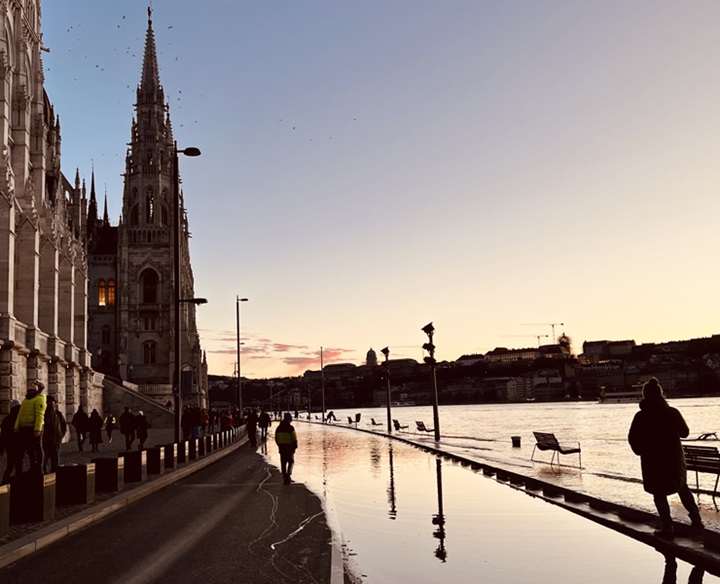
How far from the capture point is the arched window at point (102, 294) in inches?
3755

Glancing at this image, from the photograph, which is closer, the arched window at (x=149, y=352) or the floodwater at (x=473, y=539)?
the floodwater at (x=473, y=539)

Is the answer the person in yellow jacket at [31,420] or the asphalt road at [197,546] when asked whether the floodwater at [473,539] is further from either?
the person in yellow jacket at [31,420]

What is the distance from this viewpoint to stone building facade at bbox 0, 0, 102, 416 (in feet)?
116

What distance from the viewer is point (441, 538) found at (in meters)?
10.9

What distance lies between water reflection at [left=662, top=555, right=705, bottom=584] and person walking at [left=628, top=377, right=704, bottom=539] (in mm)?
1148

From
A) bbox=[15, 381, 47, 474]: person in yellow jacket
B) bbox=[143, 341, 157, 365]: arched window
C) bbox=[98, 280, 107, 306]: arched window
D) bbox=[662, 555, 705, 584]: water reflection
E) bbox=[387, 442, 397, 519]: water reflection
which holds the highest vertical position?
bbox=[98, 280, 107, 306]: arched window

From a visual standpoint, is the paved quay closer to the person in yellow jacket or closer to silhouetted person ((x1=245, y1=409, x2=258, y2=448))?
the person in yellow jacket

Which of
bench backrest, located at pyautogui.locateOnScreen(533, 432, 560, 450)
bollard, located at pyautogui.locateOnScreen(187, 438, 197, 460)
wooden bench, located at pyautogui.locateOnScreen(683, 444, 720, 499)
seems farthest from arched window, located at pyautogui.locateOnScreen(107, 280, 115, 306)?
wooden bench, located at pyautogui.locateOnScreen(683, 444, 720, 499)

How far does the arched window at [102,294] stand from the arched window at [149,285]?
16.0 feet

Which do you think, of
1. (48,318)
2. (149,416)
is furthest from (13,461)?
(149,416)

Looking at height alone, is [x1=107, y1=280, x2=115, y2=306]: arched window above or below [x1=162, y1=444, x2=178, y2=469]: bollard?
above

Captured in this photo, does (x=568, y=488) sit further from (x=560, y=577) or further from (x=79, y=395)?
(x=79, y=395)

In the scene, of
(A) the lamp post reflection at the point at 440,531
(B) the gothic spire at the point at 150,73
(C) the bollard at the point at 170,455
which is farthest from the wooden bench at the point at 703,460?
(B) the gothic spire at the point at 150,73

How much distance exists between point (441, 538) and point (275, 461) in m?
18.4
